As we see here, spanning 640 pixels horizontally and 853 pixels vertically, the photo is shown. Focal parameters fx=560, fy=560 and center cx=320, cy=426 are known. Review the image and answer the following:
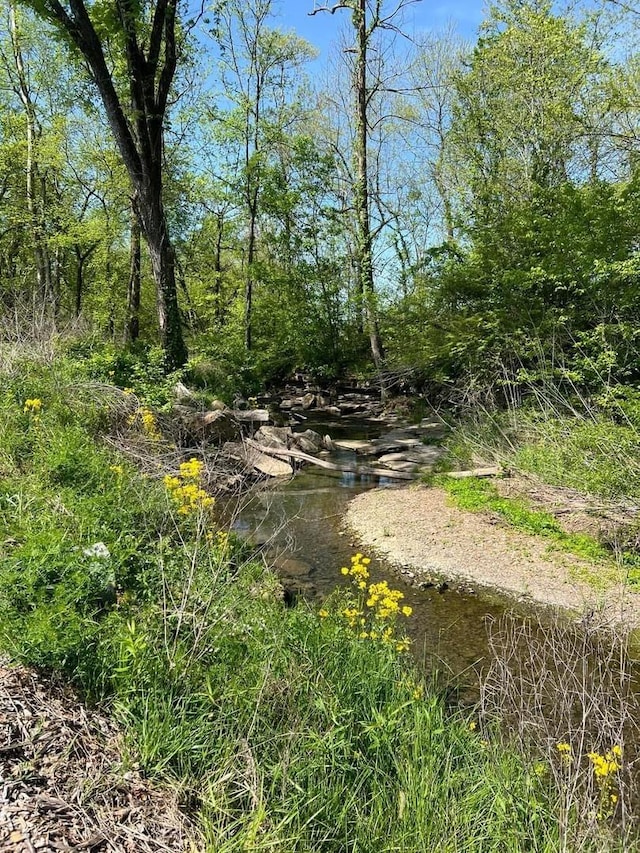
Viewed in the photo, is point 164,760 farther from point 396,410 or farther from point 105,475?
point 396,410

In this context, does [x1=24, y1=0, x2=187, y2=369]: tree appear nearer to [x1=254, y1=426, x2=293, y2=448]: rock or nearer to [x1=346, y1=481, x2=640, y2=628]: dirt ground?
[x1=254, y1=426, x2=293, y2=448]: rock

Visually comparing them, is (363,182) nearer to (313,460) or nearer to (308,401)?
(308,401)

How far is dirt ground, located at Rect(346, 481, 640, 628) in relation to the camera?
254 inches

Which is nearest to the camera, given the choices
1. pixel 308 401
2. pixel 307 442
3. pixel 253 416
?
pixel 307 442

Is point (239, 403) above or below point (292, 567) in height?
above

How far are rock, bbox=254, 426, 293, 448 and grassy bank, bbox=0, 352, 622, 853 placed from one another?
8.33 m

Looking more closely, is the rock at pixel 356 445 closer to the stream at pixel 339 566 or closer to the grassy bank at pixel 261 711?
the stream at pixel 339 566

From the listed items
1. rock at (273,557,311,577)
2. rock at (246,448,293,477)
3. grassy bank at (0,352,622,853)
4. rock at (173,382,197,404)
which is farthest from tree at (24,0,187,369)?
grassy bank at (0,352,622,853)

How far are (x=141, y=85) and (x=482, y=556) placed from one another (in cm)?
1123

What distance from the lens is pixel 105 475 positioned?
551cm

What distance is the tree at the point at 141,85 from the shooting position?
408 inches

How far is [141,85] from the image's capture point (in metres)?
11.5

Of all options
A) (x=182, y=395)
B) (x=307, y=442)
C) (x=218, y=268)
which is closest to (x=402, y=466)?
(x=307, y=442)

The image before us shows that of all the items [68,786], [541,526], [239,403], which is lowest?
[541,526]
